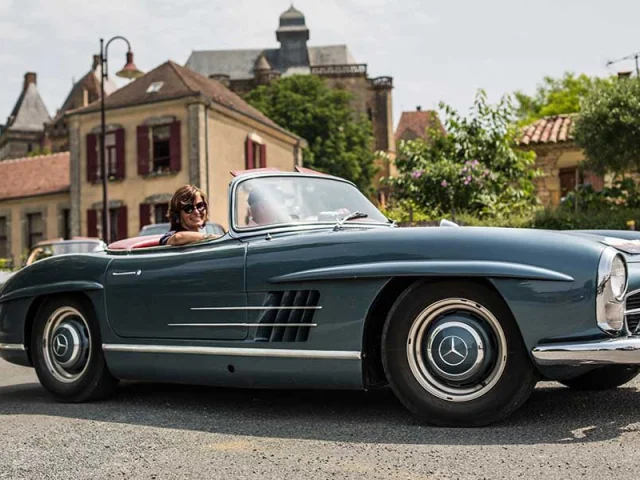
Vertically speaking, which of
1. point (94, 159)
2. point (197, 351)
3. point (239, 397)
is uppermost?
point (94, 159)

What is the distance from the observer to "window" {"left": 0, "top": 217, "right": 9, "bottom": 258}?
42156mm

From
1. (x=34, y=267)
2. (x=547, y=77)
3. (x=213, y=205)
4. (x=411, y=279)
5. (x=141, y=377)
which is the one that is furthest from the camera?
(x=547, y=77)

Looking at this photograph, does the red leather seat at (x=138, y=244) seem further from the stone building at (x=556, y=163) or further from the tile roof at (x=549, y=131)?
the stone building at (x=556, y=163)

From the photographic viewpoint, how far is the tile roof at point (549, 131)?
82.4 ft

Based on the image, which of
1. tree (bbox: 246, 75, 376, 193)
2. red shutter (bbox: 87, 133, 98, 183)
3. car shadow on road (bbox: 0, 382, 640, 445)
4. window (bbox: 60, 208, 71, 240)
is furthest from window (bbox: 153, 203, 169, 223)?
car shadow on road (bbox: 0, 382, 640, 445)

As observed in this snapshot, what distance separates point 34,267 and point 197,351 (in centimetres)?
164

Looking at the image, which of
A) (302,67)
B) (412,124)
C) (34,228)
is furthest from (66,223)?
(412,124)

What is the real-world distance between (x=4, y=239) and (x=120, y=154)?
10890 mm

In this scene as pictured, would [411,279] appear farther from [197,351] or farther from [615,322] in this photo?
[197,351]

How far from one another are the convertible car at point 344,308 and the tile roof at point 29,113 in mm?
94445

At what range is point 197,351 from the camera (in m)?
4.77

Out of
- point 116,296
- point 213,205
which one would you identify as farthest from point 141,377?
point 213,205

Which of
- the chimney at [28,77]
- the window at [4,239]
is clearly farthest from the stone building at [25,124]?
the window at [4,239]

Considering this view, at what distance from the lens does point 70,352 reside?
547 centimetres
